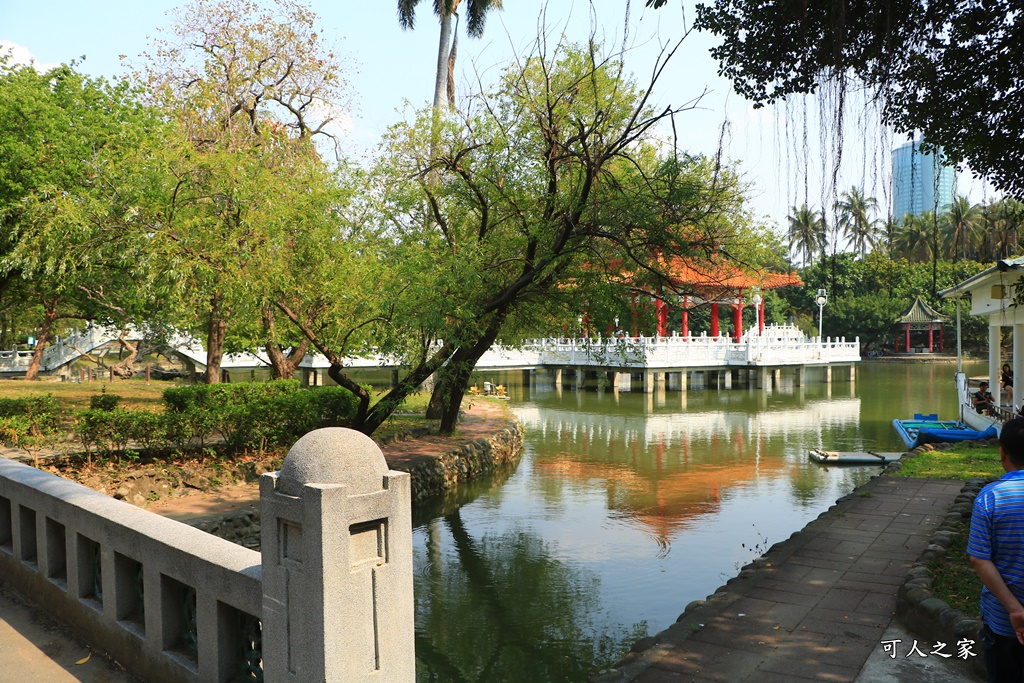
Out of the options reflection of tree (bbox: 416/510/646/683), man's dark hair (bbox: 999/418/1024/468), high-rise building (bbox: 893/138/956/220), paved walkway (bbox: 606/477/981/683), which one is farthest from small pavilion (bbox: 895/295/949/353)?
man's dark hair (bbox: 999/418/1024/468)

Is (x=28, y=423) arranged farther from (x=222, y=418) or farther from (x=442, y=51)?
(x=442, y=51)

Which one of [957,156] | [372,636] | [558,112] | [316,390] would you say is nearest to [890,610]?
[957,156]

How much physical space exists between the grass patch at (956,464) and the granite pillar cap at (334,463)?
425 inches

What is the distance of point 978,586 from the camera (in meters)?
5.92

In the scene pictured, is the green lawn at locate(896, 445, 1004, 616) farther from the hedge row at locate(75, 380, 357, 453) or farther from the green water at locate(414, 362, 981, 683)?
the hedge row at locate(75, 380, 357, 453)

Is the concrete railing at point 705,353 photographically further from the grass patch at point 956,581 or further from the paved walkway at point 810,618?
the grass patch at point 956,581

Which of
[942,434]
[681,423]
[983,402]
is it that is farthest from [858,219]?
[681,423]

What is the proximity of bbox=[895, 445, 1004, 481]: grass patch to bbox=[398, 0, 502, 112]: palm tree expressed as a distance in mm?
17578

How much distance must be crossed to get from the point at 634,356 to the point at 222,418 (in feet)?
69.2

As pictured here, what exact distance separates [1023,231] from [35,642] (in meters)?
8.80

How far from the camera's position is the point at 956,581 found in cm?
609

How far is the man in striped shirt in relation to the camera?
292 cm

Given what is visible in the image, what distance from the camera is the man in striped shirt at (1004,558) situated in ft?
9.57

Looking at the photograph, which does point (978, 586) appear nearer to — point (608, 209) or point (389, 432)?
point (608, 209)
